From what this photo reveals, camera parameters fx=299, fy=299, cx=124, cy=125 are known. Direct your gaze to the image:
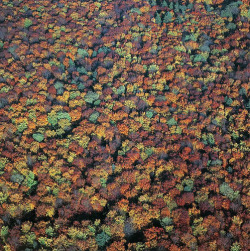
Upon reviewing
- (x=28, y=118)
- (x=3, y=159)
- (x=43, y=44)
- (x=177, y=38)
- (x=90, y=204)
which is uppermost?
(x=43, y=44)

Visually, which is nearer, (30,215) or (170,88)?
(30,215)

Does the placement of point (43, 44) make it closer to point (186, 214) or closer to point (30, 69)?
point (30, 69)

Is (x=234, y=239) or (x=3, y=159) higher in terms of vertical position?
(x=3, y=159)

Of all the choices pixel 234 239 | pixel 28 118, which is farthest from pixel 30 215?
pixel 234 239

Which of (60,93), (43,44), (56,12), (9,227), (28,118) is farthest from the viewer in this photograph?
(56,12)

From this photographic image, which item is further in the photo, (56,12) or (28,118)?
(56,12)

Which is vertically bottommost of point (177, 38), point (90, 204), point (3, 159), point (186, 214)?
point (186, 214)

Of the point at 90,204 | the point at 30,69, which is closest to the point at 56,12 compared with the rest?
the point at 30,69

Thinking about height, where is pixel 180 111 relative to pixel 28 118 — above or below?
below

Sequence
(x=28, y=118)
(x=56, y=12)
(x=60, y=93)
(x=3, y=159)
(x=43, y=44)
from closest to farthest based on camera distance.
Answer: (x=3, y=159) → (x=28, y=118) → (x=60, y=93) → (x=43, y=44) → (x=56, y=12)
